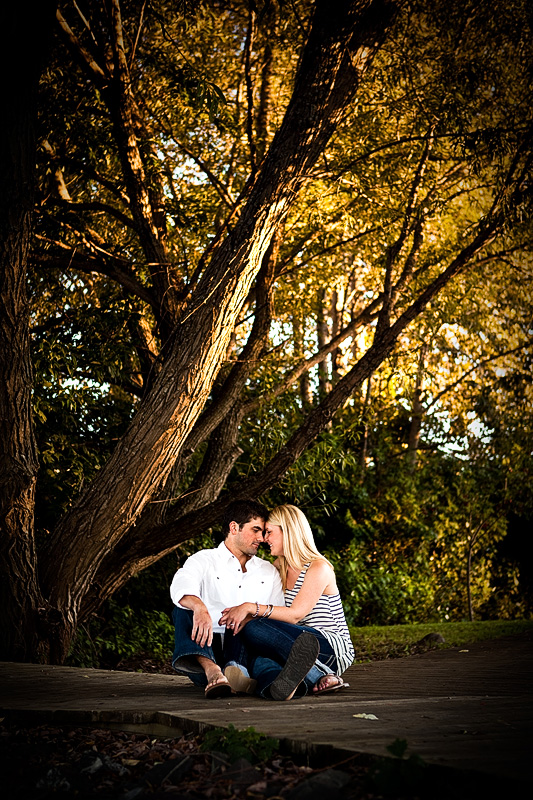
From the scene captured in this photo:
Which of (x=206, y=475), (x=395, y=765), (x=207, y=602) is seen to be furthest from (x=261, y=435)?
(x=395, y=765)

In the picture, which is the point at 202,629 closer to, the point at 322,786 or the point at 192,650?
the point at 192,650

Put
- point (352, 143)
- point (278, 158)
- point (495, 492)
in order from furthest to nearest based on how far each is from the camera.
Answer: point (495, 492)
point (352, 143)
point (278, 158)

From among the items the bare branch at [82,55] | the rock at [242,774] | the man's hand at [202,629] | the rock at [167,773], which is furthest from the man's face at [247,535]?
the bare branch at [82,55]

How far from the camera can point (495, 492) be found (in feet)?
54.7

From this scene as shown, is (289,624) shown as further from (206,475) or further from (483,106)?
(483,106)

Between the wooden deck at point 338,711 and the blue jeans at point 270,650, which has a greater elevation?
the blue jeans at point 270,650

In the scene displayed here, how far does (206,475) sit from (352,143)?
4594 mm

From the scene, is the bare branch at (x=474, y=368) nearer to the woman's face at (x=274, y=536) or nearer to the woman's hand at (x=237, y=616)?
the woman's face at (x=274, y=536)

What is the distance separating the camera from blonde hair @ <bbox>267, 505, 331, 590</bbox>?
497 centimetres

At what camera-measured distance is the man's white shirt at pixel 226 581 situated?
4926 millimetres

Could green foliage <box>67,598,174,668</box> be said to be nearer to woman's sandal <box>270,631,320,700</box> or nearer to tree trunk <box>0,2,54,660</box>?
tree trunk <box>0,2,54,660</box>

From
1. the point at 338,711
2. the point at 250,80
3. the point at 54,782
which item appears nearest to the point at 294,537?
the point at 338,711

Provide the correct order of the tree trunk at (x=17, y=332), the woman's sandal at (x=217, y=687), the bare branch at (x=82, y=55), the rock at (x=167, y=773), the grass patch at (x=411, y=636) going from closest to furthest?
the rock at (x=167, y=773) → the woman's sandal at (x=217, y=687) → the tree trunk at (x=17, y=332) → the bare branch at (x=82, y=55) → the grass patch at (x=411, y=636)

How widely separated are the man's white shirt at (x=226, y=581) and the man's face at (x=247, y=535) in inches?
2.8
